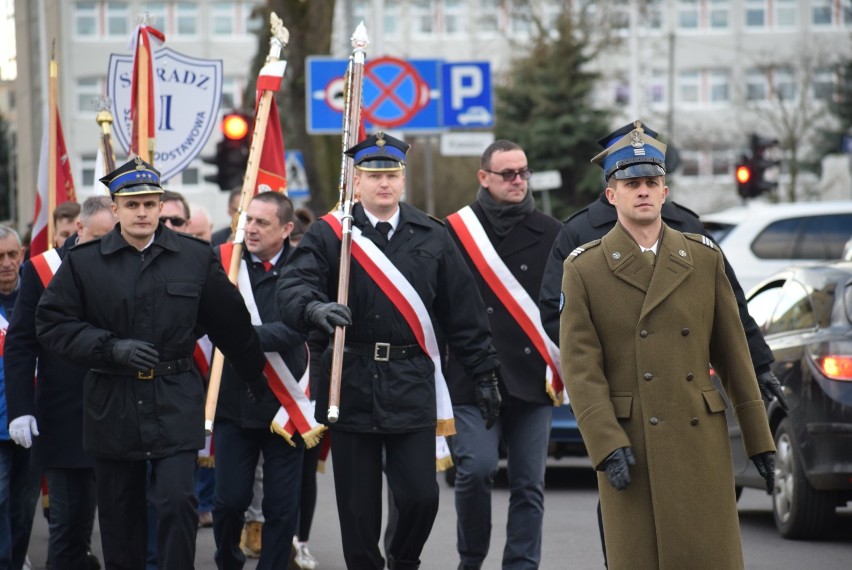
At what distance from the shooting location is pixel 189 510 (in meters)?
6.95

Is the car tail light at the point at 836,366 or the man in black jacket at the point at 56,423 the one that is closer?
the man in black jacket at the point at 56,423

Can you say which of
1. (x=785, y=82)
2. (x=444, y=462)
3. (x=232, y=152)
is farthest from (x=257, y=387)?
(x=785, y=82)

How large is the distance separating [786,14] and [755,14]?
1.28m

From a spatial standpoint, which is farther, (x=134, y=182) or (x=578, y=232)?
(x=578, y=232)

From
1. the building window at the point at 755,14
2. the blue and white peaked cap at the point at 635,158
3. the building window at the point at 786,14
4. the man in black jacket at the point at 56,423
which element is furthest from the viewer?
the building window at the point at 755,14

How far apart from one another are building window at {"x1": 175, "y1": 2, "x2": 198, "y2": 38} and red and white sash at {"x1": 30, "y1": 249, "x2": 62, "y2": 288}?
6325 centimetres

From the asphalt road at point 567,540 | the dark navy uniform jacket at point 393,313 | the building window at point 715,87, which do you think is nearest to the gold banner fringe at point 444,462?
the dark navy uniform jacket at point 393,313

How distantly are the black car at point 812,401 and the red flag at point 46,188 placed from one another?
4742 millimetres

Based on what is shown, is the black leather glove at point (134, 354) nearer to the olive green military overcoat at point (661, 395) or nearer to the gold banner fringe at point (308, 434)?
the gold banner fringe at point (308, 434)

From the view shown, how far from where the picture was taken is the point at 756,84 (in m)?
68.1

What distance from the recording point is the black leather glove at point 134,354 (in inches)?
265

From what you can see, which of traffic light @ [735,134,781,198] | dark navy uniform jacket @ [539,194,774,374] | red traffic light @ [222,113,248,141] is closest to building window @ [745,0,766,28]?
traffic light @ [735,134,781,198]

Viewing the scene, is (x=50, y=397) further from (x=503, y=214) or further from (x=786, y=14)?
(x=786, y=14)

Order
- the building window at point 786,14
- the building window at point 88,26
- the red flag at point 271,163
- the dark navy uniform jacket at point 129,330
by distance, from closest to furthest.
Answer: the dark navy uniform jacket at point 129,330
the red flag at point 271,163
the building window at point 786,14
the building window at point 88,26
